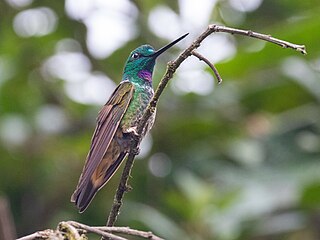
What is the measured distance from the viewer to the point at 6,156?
452cm

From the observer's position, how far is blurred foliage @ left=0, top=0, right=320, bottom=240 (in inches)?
157

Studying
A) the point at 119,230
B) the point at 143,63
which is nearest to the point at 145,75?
the point at 143,63

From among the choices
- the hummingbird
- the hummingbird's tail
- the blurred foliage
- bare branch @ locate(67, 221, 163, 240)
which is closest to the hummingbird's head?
the hummingbird

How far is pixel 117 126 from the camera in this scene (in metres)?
2.73

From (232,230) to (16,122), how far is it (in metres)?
1.58

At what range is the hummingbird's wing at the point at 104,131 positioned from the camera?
2.31m

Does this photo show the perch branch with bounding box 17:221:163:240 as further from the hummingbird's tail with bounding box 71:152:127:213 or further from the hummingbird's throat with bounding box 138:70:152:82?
the hummingbird's throat with bounding box 138:70:152:82

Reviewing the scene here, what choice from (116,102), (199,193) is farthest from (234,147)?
(116,102)

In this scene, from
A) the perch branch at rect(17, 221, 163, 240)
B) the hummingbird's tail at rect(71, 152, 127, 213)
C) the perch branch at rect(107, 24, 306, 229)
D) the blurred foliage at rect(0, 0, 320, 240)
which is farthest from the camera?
→ the blurred foliage at rect(0, 0, 320, 240)

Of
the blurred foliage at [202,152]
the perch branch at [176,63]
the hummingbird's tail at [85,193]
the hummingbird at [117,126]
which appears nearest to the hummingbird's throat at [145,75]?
the hummingbird at [117,126]

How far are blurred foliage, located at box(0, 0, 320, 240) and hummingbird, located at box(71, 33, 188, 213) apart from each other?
1002mm

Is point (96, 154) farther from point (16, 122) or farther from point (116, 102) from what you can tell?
point (16, 122)

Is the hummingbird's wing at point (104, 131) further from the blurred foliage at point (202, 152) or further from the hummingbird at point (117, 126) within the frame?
the blurred foliage at point (202, 152)

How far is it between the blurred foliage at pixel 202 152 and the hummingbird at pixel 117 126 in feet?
3.29
